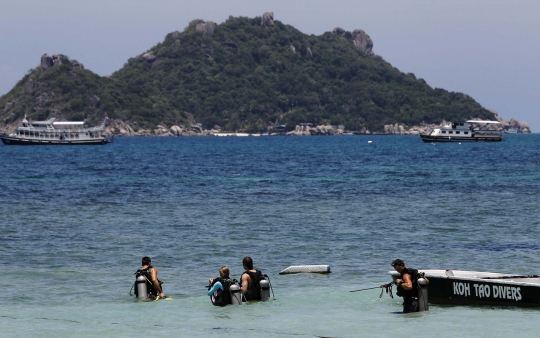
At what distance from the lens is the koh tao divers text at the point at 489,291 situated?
66.9 feet

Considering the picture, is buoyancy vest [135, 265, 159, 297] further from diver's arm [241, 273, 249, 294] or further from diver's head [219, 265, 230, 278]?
diver's arm [241, 273, 249, 294]

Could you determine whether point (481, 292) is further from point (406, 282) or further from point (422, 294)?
point (406, 282)

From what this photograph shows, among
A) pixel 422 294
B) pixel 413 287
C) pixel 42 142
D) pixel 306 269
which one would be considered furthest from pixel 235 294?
pixel 42 142

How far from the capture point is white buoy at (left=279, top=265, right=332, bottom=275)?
26.4m

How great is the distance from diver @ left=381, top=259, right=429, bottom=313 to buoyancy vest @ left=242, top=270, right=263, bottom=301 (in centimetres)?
394

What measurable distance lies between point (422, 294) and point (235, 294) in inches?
197

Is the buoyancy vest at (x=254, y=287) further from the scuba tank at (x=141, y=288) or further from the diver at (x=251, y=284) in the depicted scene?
the scuba tank at (x=141, y=288)

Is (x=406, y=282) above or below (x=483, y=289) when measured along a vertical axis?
above

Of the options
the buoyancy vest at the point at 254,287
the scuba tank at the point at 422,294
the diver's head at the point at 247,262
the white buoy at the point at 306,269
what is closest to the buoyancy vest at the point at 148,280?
the buoyancy vest at the point at 254,287

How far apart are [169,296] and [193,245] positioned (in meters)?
9.38

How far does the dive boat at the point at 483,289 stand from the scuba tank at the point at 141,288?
23.3 feet

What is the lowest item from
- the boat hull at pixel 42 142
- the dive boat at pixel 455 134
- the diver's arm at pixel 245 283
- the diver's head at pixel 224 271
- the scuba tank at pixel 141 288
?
the scuba tank at pixel 141 288

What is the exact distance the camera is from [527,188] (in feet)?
200

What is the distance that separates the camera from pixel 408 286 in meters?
20.3
